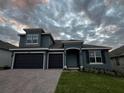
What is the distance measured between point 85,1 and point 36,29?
32.2 feet

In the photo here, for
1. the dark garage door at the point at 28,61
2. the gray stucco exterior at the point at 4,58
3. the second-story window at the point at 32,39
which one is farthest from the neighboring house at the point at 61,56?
the gray stucco exterior at the point at 4,58

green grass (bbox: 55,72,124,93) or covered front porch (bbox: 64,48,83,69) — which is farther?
covered front porch (bbox: 64,48,83,69)

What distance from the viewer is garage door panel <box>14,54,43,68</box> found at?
671 inches

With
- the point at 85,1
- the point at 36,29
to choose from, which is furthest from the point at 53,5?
the point at 36,29

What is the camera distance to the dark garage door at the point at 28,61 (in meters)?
17.0

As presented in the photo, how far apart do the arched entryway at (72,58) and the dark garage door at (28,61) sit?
4706 millimetres

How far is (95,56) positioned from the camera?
17.1m

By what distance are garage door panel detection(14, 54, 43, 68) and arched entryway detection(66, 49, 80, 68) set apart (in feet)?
15.4

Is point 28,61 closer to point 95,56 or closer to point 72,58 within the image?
point 72,58

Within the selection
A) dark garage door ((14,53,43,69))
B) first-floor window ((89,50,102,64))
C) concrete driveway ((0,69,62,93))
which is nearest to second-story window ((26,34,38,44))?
dark garage door ((14,53,43,69))

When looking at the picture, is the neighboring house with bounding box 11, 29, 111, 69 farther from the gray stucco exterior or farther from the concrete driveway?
the concrete driveway

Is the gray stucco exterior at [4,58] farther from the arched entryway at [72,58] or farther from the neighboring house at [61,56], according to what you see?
the arched entryway at [72,58]

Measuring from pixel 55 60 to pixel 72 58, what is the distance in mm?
3125

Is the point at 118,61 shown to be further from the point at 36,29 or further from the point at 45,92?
the point at 45,92
